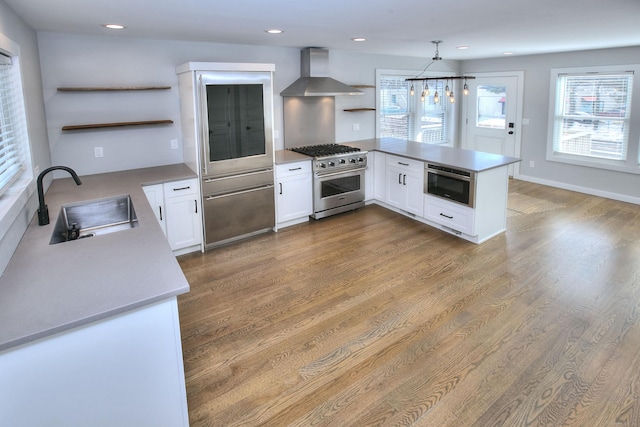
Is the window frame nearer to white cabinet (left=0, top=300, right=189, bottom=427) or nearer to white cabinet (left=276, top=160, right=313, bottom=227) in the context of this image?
white cabinet (left=0, top=300, right=189, bottom=427)

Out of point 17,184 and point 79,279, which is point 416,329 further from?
point 17,184

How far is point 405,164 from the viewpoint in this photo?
5070 millimetres

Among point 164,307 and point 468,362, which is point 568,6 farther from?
point 164,307

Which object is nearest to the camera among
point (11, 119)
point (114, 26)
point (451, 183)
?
point (11, 119)

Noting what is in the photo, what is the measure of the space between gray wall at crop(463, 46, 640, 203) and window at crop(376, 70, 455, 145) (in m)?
1.08

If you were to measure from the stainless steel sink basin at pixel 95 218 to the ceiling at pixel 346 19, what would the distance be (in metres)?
1.36

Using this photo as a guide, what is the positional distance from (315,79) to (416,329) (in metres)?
3.49

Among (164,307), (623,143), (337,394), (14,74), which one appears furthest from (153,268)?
(623,143)

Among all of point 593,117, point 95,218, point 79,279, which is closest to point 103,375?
point 79,279

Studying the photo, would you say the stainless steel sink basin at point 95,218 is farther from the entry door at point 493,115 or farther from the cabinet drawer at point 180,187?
the entry door at point 493,115

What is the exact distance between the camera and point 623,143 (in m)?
5.73

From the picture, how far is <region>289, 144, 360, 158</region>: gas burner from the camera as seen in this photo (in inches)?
197

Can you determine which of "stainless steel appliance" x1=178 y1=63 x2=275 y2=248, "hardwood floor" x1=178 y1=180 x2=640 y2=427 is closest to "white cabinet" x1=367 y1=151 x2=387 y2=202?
"hardwood floor" x1=178 y1=180 x2=640 y2=427

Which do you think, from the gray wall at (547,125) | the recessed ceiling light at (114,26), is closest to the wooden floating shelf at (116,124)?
the recessed ceiling light at (114,26)
